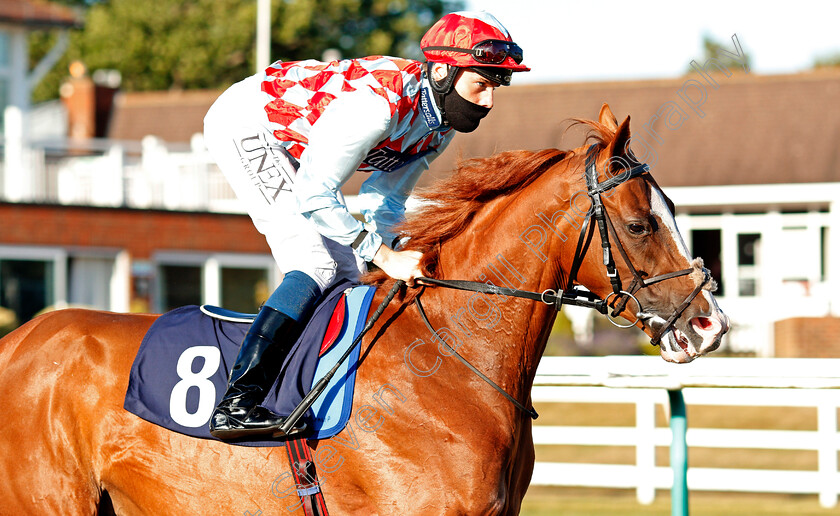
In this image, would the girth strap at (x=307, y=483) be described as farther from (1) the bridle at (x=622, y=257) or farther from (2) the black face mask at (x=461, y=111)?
(2) the black face mask at (x=461, y=111)

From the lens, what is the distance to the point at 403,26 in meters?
36.0

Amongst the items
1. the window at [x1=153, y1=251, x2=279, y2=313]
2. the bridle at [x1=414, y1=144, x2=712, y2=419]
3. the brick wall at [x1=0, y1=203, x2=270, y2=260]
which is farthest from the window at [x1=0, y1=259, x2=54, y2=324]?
the bridle at [x1=414, y1=144, x2=712, y2=419]

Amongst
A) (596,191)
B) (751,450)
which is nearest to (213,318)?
(596,191)

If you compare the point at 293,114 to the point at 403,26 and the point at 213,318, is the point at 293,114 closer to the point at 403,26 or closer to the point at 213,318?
the point at 213,318

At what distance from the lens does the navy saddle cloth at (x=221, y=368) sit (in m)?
3.29

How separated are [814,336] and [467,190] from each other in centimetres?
1490

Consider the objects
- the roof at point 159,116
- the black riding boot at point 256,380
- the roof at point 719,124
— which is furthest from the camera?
the roof at point 159,116

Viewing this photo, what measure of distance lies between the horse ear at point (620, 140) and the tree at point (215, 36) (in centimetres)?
3126

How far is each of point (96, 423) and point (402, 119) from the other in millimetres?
1556

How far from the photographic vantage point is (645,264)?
3.15 m

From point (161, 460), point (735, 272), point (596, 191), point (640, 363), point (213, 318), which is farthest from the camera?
point (735, 272)

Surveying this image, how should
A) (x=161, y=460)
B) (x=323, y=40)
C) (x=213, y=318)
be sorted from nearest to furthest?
(x=161, y=460) < (x=213, y=318) < (x=323, y=40)

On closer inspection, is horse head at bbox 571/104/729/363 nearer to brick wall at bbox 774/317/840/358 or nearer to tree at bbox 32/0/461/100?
brick wall at bbox 774/317/840/358

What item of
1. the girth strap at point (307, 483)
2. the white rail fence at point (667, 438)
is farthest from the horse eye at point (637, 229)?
the white rail fence at point (667, 438)
